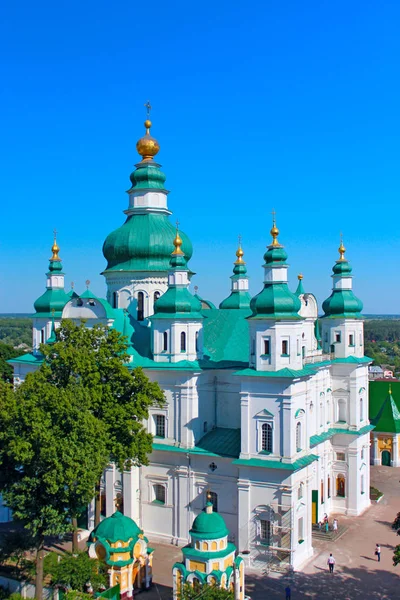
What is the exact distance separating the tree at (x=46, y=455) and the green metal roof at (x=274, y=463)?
6148mm

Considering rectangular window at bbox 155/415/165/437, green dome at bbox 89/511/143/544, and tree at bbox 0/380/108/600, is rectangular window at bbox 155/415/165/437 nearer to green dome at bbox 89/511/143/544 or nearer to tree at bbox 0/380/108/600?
green dome at bbox 89/511/143/544

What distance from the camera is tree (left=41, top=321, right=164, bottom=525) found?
22.0 m

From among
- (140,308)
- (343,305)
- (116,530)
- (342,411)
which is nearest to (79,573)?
(116,530)

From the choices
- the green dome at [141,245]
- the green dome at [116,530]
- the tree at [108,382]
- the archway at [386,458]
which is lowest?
the archway at [386,458]

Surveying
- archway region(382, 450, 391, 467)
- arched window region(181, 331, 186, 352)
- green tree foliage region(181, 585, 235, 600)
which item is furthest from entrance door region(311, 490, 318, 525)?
archway region(382, 450, 391, 467)

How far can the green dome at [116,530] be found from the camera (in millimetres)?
21281

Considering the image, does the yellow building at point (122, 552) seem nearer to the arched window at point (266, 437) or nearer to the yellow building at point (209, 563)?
the yellow building at point (209, 563)

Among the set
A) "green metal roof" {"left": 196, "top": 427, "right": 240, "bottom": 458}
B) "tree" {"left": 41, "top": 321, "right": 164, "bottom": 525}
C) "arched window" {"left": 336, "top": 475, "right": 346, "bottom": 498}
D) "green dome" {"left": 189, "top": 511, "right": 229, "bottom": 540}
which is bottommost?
"arched window" {"left": 336, "top": 475, "right": 346, "bottom": 498}

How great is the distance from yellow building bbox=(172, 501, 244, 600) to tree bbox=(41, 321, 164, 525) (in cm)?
407

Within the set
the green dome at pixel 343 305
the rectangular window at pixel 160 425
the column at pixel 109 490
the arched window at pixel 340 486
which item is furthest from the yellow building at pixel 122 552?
the green dome at pixel 343 305

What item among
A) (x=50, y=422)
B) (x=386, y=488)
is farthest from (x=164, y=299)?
(x=386, y=488)

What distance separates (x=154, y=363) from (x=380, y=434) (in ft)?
70.5

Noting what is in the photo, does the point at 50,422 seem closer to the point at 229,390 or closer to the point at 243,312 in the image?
the point at 229,390

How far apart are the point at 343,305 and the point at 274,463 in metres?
→ 10.8
